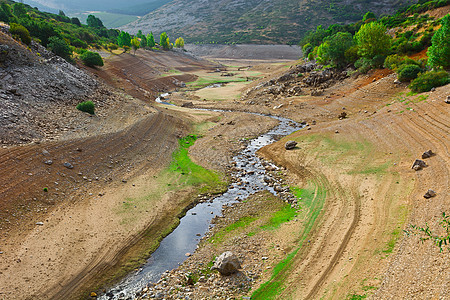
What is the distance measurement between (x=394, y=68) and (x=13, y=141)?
5682 cm

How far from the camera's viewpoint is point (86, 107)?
124 ft

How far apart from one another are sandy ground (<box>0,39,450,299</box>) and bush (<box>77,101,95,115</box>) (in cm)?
532

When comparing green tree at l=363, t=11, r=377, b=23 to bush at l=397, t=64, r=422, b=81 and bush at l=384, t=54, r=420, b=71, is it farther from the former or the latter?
bush at l=397, t=64, r=422, b=81

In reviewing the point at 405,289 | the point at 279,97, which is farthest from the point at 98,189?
the point at 279,97

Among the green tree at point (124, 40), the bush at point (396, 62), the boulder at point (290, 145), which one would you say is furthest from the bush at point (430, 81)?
the green tree at point (124, 40)

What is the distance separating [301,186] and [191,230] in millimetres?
11582

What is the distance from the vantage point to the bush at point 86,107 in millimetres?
37688

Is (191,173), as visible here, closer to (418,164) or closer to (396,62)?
(418,164)

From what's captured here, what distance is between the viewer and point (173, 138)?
41250mm

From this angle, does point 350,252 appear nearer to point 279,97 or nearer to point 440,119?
point 440,119

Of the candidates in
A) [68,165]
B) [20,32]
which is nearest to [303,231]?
[68,165]

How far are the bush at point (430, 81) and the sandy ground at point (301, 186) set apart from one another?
7.29 ft

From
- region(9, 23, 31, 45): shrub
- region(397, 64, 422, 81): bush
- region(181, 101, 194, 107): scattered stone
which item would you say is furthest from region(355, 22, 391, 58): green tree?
region(9, 23, 31, 45): shrub

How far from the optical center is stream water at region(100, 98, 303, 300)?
18000 millimetres
